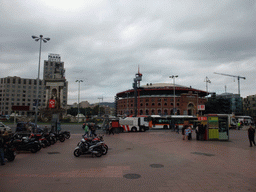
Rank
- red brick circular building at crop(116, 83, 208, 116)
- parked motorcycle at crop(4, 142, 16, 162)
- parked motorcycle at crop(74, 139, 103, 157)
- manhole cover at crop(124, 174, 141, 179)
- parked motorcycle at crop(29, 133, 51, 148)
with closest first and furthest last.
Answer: manhole cover at crop(124, 174, 141, 179), parked motorcycle at crop(4, 142, 16, 162), parked motorcycle at crop(74, 139, 103, 157), parked motorcycle at crop(29, 133, 51, 148), red brick circular building at crop(116, 83, 208, 116)

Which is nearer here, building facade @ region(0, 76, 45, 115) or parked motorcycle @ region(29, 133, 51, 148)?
parked motorcycle @ region(29, 133, 51, 148)

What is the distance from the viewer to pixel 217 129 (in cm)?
1977

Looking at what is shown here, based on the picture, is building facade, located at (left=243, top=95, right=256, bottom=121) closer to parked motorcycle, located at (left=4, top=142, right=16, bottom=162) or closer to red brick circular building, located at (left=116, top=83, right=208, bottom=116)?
red brick circular building, located at (left=116, top=83, right=208, bottom=116)

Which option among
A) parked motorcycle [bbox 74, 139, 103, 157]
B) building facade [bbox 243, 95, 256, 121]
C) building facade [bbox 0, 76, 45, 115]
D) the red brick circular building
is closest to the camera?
parked motorcycle [bbox 74, 139, 103, 157]

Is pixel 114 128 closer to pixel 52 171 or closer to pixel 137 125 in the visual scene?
pixel 137 125

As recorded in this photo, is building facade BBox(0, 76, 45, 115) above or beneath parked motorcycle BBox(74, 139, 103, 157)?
above

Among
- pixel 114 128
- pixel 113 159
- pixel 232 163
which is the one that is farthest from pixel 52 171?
pixel 114 128

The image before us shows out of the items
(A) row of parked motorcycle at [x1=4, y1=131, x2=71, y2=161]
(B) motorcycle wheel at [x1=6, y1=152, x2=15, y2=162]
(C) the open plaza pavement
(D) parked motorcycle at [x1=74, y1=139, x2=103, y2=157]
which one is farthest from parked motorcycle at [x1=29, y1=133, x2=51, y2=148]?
(D) parked motorcycle at [x1=74, y1=139, x2=103, y2=157]

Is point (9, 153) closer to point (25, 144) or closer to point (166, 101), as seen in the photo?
point (25, 144)

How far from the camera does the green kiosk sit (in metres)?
19.6

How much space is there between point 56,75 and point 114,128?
3640 centimetres

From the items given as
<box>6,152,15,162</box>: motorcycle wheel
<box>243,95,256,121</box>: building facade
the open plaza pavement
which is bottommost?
the open plaza pavement

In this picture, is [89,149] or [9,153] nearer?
[9,153]

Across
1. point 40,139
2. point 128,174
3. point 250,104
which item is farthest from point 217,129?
point 250,104
